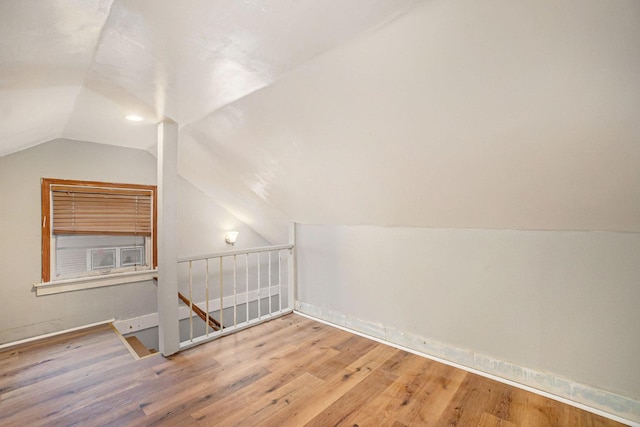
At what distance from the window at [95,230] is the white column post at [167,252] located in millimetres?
1517

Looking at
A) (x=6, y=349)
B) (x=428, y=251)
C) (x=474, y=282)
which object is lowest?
(x=6, y=349)

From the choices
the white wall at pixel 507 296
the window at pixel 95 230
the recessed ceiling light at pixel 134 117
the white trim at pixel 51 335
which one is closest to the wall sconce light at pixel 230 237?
the window at pixel 95 230

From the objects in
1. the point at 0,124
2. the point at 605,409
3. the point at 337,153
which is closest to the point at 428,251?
the point at 337,153

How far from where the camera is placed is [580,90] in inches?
47.3

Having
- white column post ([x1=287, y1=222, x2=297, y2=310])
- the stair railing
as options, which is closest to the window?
the stair railing

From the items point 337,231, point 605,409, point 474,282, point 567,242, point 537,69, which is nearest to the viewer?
point 537,69

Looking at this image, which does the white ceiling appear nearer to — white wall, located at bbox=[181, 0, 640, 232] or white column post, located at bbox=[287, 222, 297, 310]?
white wall, located at bbox=[181, 0, 640, 232]

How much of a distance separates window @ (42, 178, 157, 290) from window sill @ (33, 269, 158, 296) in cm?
2

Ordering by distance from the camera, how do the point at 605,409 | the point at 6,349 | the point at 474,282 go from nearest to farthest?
the point at 605,409 → the point at 474,282 → the point at 6,349

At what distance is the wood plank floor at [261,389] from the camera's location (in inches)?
69.9

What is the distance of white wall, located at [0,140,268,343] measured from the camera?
2965 millimetres

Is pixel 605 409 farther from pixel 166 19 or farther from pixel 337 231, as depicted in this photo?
pixel 166 19

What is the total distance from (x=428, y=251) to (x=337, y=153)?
1181 mm

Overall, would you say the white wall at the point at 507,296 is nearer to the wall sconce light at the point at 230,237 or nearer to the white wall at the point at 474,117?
the white wall at the point at 474,117
